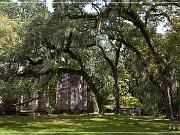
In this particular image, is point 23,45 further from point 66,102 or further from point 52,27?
point 66,102

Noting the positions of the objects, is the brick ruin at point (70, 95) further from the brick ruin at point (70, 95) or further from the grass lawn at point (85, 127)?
the grass lawn at point (85, 127)

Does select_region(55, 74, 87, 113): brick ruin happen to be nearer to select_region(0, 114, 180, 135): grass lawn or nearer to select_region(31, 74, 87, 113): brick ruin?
select_region(31, 74, 87, 113): brick ruin

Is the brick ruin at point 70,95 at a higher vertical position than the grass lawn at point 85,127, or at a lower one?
higher

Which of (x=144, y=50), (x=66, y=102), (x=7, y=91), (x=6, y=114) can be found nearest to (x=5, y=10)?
(x=66, y=102)

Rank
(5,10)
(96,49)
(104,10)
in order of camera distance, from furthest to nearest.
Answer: (5,10) → (96,49) → (104,10)

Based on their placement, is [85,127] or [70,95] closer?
[85,127]

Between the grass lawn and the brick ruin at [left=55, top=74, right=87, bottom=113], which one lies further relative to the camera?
the brick ruin at [left=55, top=74, right=87, bottom=113]

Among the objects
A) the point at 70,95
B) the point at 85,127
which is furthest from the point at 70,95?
the point at 85,127

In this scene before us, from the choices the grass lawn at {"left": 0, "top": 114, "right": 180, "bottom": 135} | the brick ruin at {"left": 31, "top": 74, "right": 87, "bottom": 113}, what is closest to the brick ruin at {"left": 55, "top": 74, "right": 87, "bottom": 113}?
the brick ruin at {"left": 31, "top": 74, "right": 87, "bottom": 113}

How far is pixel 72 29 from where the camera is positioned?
2328cm

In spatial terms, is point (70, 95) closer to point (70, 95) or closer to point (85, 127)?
point (70, 95)

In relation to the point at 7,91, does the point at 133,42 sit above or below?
above

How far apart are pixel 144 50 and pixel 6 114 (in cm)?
1143

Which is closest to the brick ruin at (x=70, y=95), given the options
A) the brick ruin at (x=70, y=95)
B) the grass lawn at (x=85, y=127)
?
the brick ruin at (x=70, y=95)
